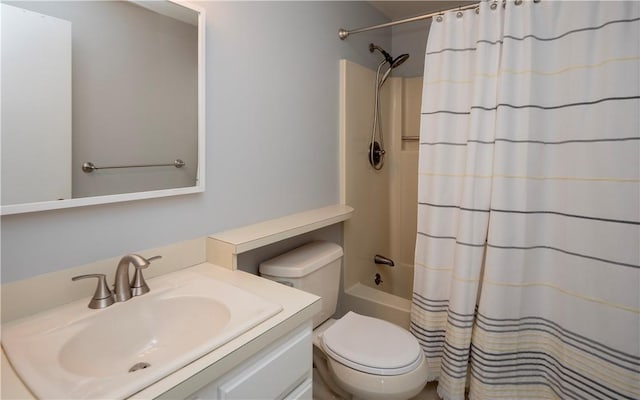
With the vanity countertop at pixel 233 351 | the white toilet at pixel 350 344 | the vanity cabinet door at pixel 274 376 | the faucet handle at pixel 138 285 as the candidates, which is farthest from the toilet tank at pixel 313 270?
the faucet handle at pixel 138 285

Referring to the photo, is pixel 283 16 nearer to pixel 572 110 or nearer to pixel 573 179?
pixel 572 110

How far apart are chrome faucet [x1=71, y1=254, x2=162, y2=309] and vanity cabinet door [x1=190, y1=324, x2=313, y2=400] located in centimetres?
42

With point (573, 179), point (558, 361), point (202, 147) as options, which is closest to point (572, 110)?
point (573, 179)

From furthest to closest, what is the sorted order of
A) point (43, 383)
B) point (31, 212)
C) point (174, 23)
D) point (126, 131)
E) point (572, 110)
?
point (572, 110), point (174, 23), point (126, 131), point (31, 212), point (43, 383)

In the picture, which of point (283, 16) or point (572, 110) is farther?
point (283, 16)

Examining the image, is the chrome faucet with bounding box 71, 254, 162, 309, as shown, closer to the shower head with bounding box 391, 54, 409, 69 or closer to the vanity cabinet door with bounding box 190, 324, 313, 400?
the vanity cabinet door with bounding box 190, 324, 313, 400

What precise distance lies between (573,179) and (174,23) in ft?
5.39

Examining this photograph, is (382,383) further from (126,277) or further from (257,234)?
(126,277)

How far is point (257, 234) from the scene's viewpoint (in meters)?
1.42

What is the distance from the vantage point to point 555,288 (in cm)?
143

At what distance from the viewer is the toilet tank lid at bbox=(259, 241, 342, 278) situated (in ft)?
5.03

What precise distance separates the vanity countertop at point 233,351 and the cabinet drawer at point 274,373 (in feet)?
0.15

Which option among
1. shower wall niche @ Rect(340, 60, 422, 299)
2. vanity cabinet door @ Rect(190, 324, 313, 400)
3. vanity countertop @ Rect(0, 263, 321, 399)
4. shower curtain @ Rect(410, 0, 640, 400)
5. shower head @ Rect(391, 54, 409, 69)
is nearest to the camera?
vanity countertop @ Rect(0, 263, 321, 399)

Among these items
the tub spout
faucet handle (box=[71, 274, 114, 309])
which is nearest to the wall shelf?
faucet handle (box=[71, 274, 114, 309])
